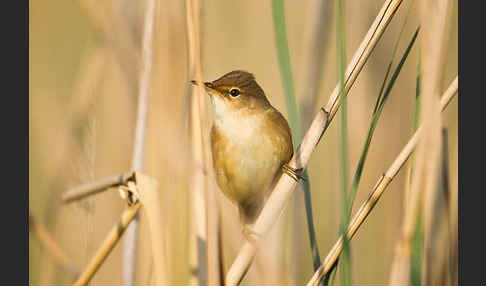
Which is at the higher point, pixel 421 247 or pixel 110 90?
pixel 110 90

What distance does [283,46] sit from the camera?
1497 millimetres

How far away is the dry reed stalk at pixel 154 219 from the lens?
4.86 feet

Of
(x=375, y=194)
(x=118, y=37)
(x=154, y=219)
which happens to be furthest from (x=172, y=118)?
(x=375, y=194)

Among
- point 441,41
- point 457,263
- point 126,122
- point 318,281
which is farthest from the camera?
point 126,122

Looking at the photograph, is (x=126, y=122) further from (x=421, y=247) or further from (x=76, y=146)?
(x=421, y=247)

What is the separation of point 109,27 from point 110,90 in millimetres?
202

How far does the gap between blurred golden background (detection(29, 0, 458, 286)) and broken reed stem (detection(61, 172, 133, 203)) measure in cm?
17

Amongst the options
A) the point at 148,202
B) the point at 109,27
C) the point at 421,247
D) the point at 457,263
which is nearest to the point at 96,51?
the point at 109,27

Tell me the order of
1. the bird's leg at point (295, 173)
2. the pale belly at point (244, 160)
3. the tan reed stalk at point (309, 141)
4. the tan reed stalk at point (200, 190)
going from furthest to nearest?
the pale belly at point (244, 160) → the bird's leg at point (295, 173) → the tan reed stalk at point (309, 141) → the tan reed stalk at point (200, 190)

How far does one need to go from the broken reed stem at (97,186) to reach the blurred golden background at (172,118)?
0.17m

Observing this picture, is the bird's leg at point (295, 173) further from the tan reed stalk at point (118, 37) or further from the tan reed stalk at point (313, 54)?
the tan reed stalk at point (118, 37)

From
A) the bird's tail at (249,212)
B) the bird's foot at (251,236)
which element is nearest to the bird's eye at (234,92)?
the bird's tail at (249,212)

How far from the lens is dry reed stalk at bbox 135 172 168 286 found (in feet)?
4.86

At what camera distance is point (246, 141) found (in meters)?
1.96
